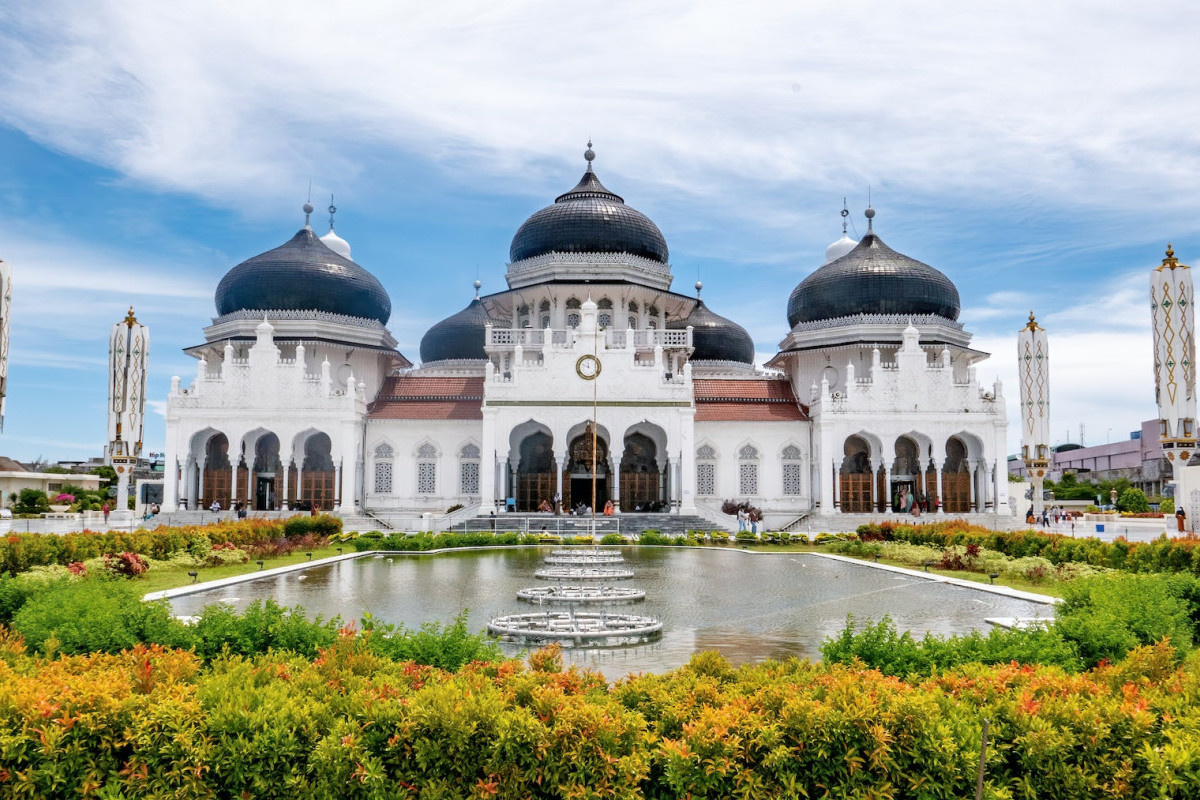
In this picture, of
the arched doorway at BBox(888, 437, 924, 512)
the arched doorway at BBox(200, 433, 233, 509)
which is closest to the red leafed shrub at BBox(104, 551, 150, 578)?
the arched doorway at BBox(200, 433, 233, 509)

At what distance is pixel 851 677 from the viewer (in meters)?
5.25

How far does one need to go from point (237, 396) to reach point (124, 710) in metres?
36.7

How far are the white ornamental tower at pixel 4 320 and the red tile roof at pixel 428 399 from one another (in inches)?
700

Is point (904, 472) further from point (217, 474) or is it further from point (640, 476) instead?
point (217, 474)

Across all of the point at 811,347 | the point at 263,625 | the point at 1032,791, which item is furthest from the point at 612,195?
the point at 1032,791

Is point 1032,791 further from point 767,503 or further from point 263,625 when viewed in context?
point 767,503

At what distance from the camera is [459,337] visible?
49812 mm

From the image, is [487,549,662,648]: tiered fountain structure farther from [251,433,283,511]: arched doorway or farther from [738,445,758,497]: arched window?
[251,433,283,511]: arched doorway

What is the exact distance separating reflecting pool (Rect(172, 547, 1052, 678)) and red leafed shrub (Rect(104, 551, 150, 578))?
2414 millimetres

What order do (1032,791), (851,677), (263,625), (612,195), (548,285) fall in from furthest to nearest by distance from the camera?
(612,195) → (548,285) → (263,625) → (851,677) → (1032,791)

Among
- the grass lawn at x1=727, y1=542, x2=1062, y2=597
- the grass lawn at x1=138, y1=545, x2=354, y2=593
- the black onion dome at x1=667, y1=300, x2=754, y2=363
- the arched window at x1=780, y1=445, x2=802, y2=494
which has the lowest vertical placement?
the grass lawn at x1=727, y1=542, x2=1062, y2=597

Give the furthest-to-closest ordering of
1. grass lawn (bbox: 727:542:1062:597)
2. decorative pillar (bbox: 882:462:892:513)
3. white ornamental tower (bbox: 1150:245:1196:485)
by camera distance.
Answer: decorative pillar (bbox: 882:462:892:513)
white ornamental tower (bbox: 1150:245:1196:485)
grass lawn (bbox: 727:542:1062:597)

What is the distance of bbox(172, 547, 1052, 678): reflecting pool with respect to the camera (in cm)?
1020

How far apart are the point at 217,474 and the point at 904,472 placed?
101ft
